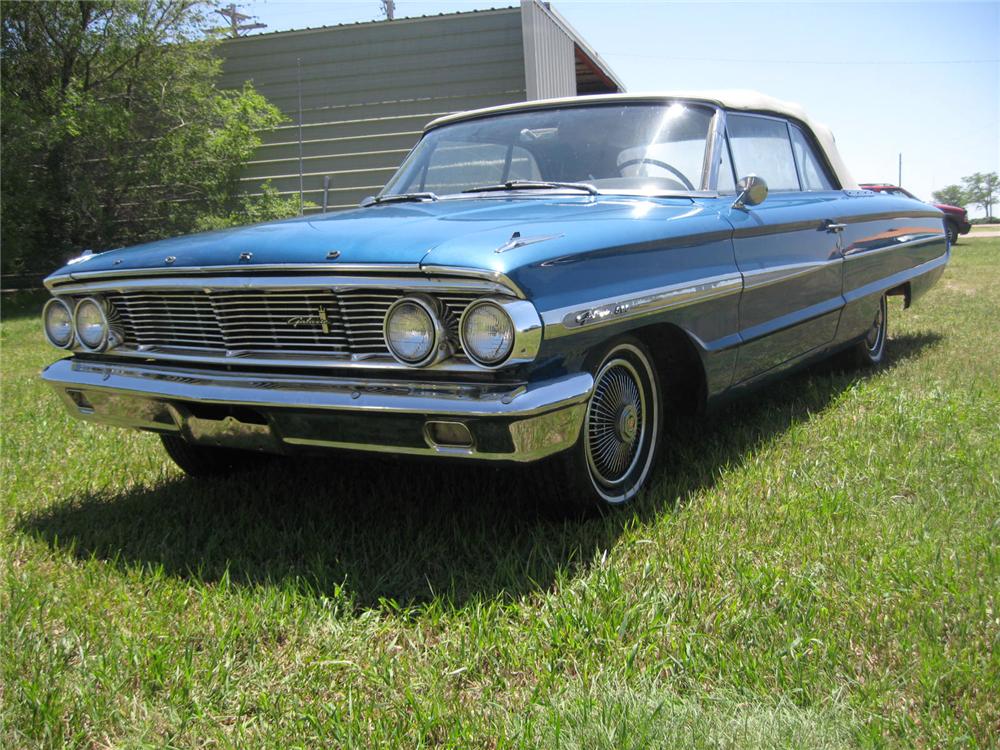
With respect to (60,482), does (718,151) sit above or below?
above

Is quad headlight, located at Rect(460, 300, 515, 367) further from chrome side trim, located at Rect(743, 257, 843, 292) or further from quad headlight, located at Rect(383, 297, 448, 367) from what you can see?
chrome side trim, located at Rect(743, 257, 843, 292)

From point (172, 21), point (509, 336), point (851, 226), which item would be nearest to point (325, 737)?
point (509, 336)

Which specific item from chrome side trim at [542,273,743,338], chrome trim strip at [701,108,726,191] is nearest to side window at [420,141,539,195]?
chrome trim strip at [701,108,726,191]

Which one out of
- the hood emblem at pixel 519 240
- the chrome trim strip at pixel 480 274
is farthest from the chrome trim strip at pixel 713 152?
the chrome trim strip at pixel 480 274

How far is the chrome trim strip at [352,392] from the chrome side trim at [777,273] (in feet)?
4.17

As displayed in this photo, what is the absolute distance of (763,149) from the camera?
14.3 ft

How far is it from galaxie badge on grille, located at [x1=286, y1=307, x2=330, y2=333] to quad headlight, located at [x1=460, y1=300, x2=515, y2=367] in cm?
46

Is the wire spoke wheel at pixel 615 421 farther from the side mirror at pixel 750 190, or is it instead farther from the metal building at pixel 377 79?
Answer: the metal building at pixel 377 79

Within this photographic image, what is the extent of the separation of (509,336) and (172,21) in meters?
11.9

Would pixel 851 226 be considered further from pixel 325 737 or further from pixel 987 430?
pixel 325 737

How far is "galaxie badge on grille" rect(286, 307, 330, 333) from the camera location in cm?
271

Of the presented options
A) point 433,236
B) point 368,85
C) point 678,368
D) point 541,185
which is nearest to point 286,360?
point 433,236

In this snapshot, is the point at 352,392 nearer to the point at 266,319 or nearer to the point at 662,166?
the point at 266,319

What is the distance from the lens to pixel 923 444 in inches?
145
